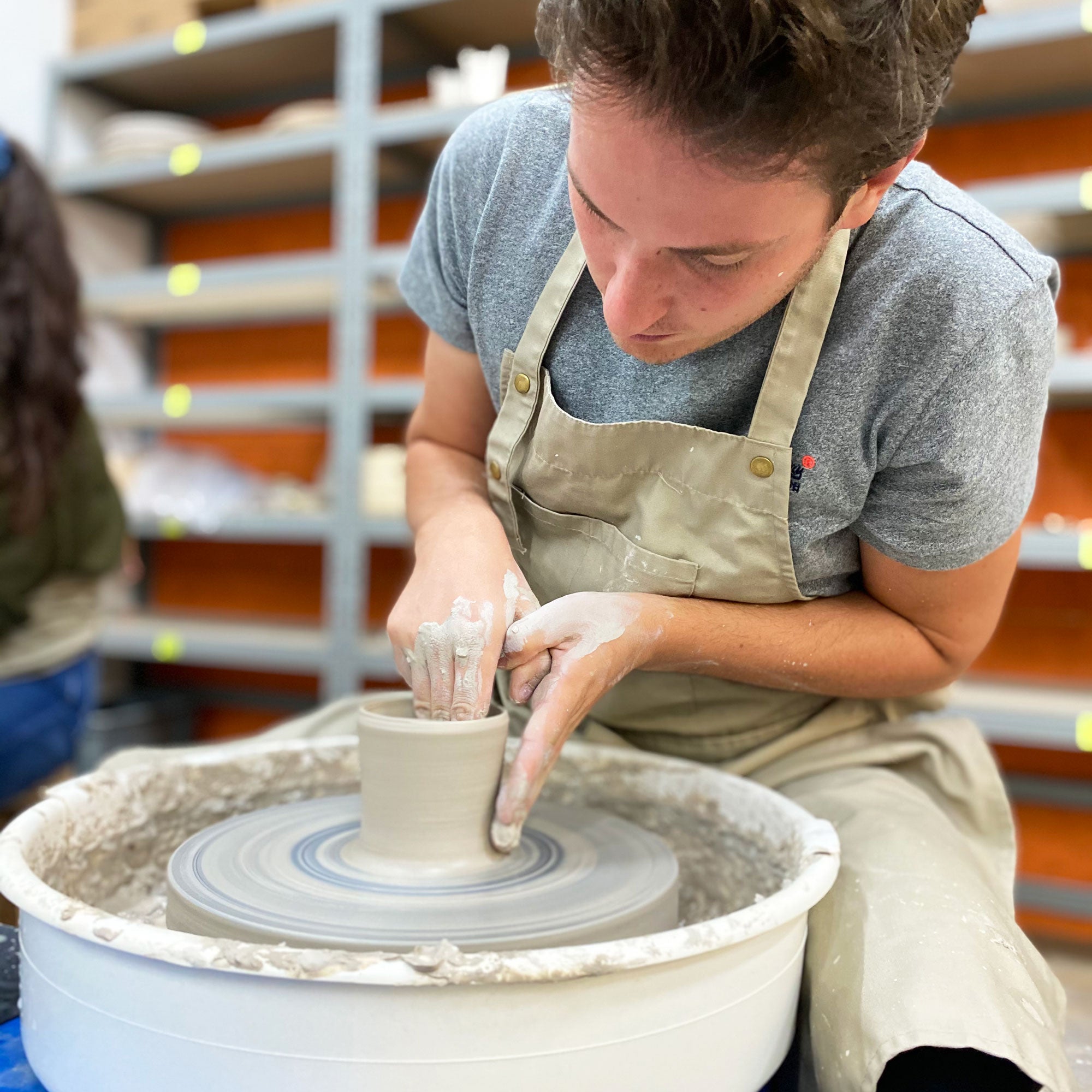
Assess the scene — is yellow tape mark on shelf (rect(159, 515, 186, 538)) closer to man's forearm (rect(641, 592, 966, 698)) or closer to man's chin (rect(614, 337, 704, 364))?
man's forearm (rect(641, 592, 966, 698))

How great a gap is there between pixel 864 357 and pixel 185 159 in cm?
264

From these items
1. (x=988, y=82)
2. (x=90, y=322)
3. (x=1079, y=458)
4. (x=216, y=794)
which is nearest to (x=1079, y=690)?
(x=1079, y=458)

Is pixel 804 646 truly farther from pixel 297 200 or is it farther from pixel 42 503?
pixel 297 200

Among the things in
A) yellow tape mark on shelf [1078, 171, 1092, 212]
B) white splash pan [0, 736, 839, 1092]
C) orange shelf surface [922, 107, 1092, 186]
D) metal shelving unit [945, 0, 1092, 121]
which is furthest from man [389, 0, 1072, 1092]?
orange shelf surface [922, 107, 1092, 186]

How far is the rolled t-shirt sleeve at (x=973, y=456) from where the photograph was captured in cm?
82

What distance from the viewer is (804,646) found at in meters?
0.96

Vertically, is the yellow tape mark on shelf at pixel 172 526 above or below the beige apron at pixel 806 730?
below

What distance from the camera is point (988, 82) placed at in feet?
7.62

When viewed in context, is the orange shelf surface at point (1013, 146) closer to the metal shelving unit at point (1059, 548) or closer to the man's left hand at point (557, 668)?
the metal shelving unit at point (1059, 548)

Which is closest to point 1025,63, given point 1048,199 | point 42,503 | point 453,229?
point 1048,199

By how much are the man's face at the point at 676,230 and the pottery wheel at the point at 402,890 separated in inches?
16.8

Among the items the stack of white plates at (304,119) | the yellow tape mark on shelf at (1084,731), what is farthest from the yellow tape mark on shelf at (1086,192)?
the stack of white plates at (304,119)

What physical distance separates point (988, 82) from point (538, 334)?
1887mm

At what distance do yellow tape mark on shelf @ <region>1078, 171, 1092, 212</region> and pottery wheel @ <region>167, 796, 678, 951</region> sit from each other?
166cm
